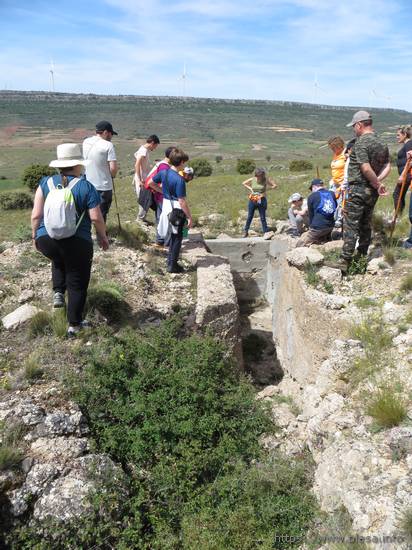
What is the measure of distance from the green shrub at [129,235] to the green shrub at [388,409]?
514 centimetres

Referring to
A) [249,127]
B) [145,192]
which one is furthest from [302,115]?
[145,192]

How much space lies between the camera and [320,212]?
754cm

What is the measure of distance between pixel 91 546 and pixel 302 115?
166 meters

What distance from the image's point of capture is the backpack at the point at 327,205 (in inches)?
294

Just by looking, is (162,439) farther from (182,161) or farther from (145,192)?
(145,192)

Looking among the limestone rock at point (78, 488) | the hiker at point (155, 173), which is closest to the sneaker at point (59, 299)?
the limestone rock at point (78, 488)

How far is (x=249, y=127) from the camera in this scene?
12294cm

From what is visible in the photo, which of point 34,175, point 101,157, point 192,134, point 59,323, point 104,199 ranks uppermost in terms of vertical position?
point 101,157

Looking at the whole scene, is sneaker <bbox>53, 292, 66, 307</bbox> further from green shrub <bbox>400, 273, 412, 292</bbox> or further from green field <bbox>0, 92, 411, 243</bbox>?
green field <bbox>0, 92, 411, 243</bbox>

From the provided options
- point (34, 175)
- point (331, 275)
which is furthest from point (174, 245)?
point (34, 175)

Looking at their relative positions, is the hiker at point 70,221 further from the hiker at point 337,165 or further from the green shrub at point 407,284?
the hiker at point 337,165

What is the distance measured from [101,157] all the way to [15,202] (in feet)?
54.8

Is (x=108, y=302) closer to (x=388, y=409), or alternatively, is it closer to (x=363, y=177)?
(x=388, y=409)

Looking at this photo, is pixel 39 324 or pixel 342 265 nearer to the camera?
pixel 39 324
